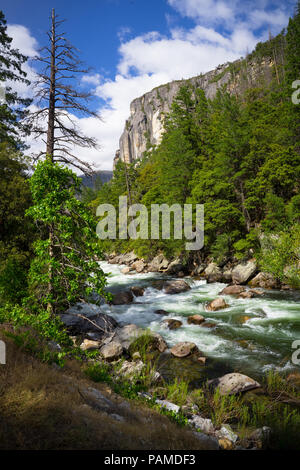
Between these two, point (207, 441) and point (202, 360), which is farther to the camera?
point (202, 360)

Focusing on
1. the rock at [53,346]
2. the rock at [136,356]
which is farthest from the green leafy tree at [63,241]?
the rock at [136,356]

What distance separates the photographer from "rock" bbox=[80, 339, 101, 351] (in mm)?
8749

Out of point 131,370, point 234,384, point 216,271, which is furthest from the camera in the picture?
point 216,271

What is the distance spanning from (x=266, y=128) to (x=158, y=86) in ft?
449

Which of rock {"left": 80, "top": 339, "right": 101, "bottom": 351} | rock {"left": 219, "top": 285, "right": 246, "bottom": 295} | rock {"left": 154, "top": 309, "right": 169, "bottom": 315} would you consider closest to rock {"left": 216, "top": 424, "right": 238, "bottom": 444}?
rock {"left": 80, "top": 339, "right": 101, "bottom": 351}

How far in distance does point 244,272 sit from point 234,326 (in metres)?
8.32

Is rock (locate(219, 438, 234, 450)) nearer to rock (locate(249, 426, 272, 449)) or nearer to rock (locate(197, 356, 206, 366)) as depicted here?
rock (locate(249, 426, 272, 449))

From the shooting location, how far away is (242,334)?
410 inches

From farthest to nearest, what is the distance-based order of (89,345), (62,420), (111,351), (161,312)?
(161,312) < (89,345) < (111,351) < (62,420)

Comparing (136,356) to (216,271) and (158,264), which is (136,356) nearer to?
(216,271)

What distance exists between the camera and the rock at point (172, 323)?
11.5m

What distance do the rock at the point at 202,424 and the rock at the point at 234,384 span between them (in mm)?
1909

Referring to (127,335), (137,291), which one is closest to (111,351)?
(127,335)

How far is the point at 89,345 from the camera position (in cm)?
885
